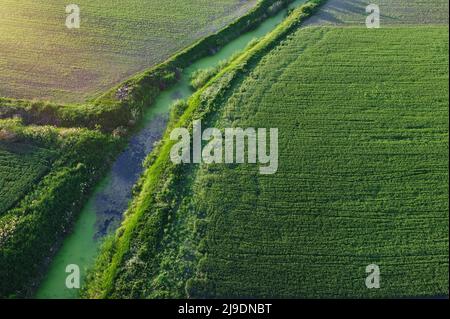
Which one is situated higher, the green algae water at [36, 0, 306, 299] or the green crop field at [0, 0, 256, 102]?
the green crop field at [0, 0, 256, 102]

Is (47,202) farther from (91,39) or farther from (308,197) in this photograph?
(91,39)

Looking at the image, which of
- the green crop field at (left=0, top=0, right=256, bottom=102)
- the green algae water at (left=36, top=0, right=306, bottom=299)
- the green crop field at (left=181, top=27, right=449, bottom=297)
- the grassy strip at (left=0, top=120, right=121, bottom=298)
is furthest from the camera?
the green crop field at (left=0, top=0, right=256, bottom=102)

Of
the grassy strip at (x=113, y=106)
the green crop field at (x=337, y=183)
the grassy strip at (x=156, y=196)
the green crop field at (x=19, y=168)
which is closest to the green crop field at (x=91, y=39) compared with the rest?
the grassy strip at (x=113, y=106)

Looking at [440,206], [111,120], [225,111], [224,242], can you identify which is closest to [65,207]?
[111,120]

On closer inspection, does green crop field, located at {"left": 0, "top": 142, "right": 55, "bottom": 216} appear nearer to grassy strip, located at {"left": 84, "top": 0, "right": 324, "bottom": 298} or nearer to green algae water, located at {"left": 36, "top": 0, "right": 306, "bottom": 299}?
green algae water, located at {"left": 36, "top": 0, "right": 306, "bottom": 299}

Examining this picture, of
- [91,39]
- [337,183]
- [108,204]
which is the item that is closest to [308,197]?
[337,183]

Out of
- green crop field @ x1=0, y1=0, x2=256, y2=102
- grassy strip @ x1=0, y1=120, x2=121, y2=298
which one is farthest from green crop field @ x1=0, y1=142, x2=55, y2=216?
green crop field @ x1=0, y1=0, x2=256, y2=102

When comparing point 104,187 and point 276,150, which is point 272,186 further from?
point 104,187
